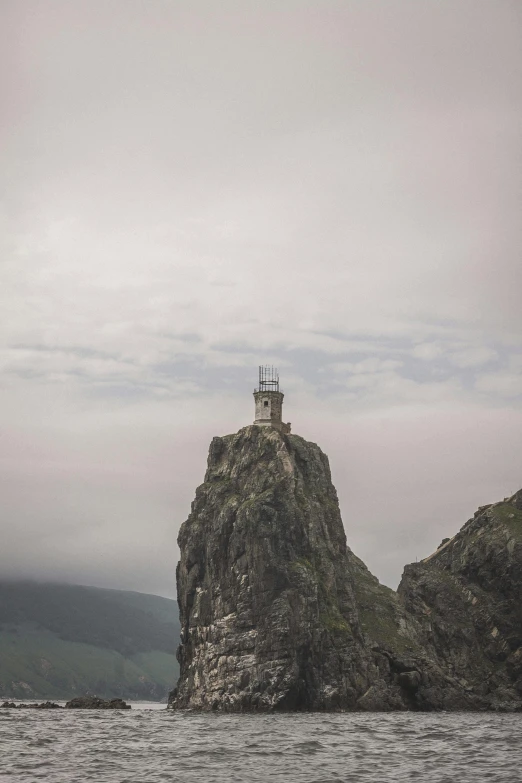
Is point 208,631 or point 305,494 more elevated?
point 305,494

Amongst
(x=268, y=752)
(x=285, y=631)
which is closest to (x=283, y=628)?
(x=285, y=631)

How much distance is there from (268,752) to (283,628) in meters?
91.2

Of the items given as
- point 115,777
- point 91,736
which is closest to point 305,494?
point 91,736

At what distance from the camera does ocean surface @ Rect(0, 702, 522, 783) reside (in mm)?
69500

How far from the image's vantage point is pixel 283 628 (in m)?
176

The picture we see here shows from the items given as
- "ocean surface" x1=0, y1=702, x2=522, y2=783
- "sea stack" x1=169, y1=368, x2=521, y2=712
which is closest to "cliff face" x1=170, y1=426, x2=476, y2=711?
"sea stack" x1=169, y1=368, x2=521, y2=712

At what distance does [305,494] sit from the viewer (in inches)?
7840

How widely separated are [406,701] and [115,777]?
4621 inches

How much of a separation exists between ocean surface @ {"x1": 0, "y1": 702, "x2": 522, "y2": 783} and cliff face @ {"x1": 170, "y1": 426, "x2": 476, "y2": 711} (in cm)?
4466

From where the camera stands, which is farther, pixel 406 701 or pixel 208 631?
pixel 208 631

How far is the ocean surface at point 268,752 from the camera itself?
228 ft

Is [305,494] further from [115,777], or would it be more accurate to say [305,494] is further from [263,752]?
[115,777]

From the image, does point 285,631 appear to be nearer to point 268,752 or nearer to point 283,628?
point 283,628

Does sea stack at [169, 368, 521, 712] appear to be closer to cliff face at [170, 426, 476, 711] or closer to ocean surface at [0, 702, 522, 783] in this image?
cliff face at [170, 426, 476, 711]
